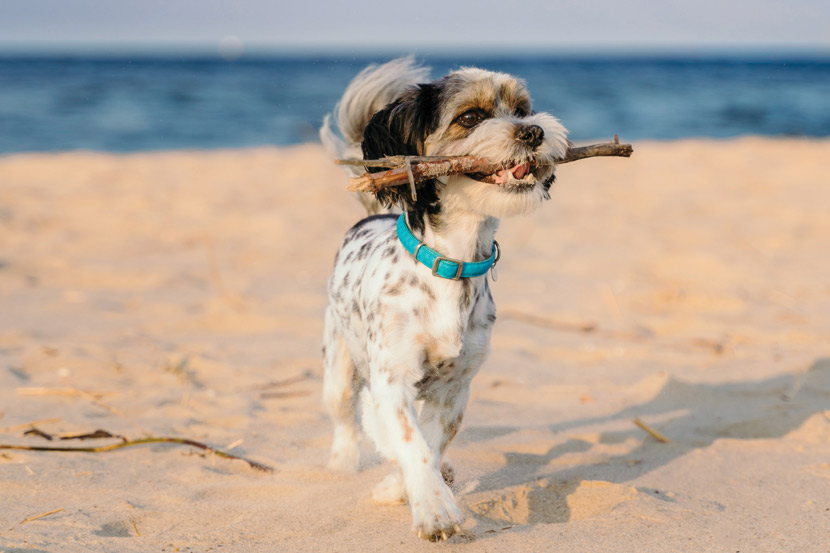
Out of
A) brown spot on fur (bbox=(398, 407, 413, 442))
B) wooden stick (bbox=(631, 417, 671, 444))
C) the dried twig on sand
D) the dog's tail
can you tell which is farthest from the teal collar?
wooden stick (bbox=(631, 417, 671, 444))

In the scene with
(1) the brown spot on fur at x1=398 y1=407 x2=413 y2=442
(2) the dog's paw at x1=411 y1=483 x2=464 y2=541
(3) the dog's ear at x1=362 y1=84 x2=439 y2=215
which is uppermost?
(3) the dog's ear at x1=362 y1=84 x2=439 y2=215

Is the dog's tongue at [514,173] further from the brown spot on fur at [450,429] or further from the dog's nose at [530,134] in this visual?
the brown spot on fur at [450,429]

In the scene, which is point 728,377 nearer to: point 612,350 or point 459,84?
point 612,350

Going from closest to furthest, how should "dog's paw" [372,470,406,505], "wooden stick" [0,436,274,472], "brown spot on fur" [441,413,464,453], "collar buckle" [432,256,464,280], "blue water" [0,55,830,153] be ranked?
"collar buckle" [432,256,464,280] < "dog's paw" [372,470,406,505] < "brown spot on fur" [441,413,464,453] < "wooden stick" [0,436,274,472] < "blue water" [0,55,830,153]

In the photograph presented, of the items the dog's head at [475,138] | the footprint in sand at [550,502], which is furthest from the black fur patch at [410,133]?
the footprint in sand at [550,502]

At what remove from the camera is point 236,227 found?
953 cm

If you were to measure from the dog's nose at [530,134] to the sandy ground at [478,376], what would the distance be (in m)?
1.43

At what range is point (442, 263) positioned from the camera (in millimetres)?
3174

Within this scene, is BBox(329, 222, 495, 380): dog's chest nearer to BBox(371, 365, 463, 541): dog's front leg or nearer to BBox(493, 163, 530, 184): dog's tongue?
BBox(371, 365, 463, 541): dog's front leg

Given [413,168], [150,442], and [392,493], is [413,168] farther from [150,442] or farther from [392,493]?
[150,442]

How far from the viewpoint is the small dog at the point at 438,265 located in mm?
3068

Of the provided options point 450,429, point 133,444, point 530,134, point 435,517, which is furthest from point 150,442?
point 530,134

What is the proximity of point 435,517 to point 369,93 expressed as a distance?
7.24ft

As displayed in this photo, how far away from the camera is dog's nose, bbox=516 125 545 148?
3.06 meters
